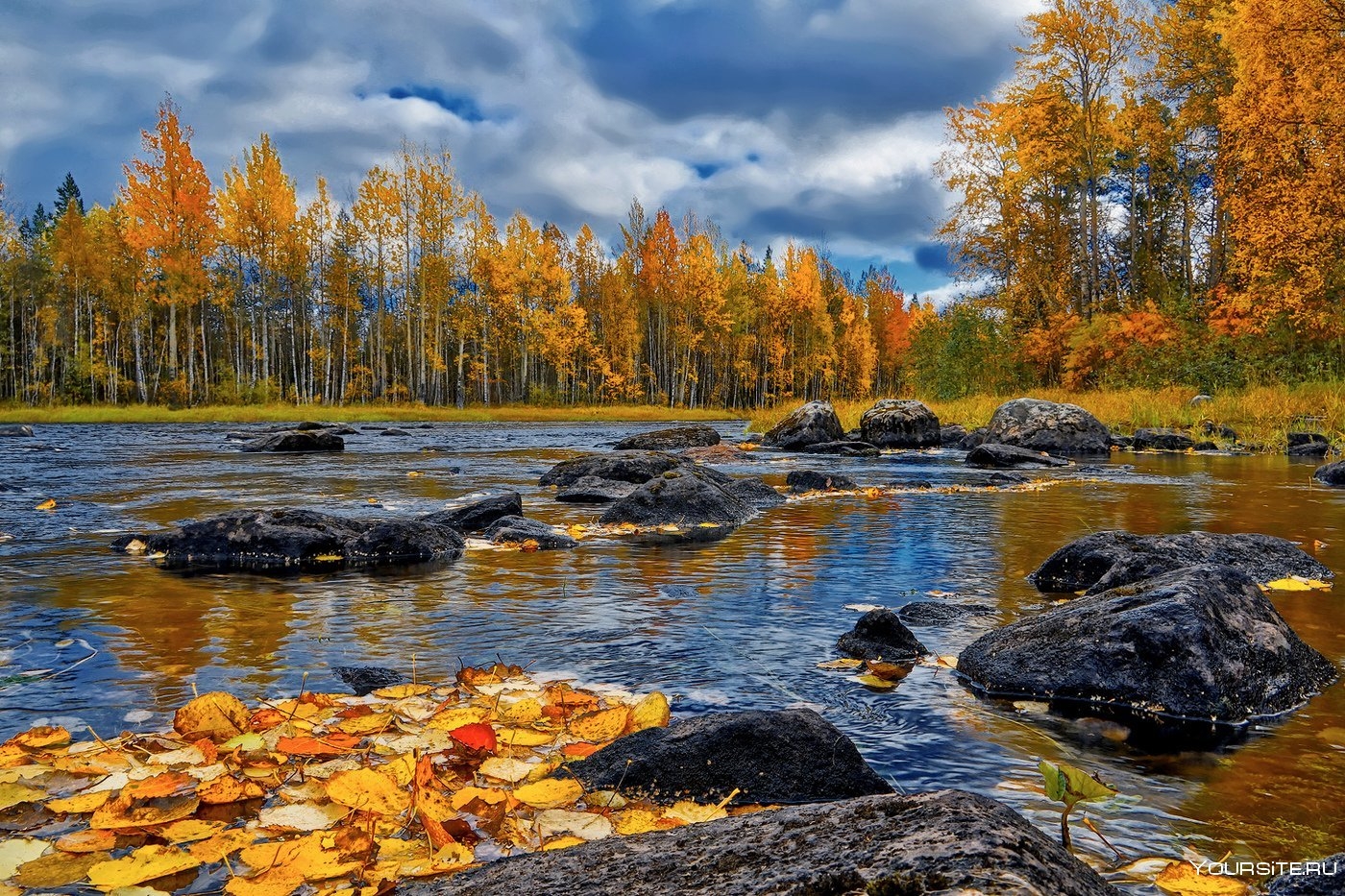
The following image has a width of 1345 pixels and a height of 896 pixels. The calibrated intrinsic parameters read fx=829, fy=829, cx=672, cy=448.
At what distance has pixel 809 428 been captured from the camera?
19.4m

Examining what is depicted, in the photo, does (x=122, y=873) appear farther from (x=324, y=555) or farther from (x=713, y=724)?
(x=324, y=555)

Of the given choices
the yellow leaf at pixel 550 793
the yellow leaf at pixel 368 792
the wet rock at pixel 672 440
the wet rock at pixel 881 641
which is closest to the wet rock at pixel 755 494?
the wet rock at pixel 881 641

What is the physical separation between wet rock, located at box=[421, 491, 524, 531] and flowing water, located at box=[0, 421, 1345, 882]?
0.56 metres

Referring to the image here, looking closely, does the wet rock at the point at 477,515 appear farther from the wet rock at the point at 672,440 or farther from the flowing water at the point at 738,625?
the wet rock at the point at 672,440

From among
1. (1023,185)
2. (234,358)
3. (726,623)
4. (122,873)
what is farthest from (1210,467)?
(234,358)

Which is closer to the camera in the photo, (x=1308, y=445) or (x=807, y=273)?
(x=1308, y=445)

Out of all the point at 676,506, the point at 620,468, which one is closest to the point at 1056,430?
the point at 620,468

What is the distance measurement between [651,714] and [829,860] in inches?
62.3

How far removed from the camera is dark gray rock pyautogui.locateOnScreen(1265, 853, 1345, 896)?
1.54 metres

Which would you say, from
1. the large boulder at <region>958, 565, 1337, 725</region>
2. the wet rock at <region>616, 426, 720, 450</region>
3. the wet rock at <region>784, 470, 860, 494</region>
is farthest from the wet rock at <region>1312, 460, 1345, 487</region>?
the wet rock at <region>616, 426, 720, 450</region>

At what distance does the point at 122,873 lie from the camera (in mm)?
1736

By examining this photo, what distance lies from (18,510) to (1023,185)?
2802 centimetres

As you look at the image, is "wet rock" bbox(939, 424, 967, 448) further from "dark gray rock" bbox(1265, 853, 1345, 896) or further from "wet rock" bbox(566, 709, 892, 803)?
"dark gray rock" bbox(1265, 853, 1345, 896)

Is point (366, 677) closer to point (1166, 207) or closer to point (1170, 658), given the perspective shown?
point (1170, 658)
